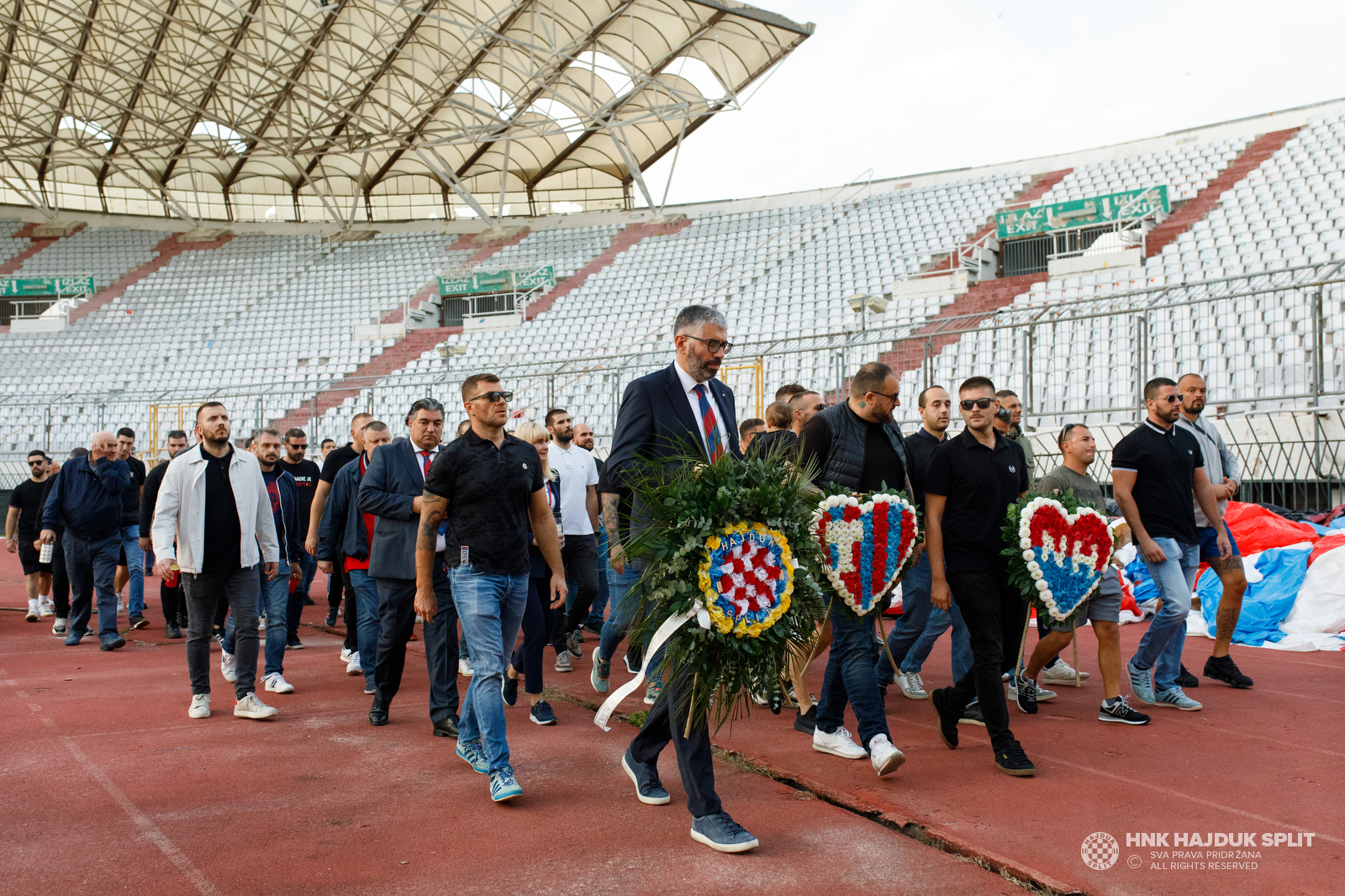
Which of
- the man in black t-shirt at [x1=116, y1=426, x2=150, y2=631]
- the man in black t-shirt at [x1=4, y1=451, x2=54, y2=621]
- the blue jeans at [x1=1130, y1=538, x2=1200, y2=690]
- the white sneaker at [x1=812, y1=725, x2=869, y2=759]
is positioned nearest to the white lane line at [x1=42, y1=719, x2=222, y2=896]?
the white sneaker at [x1=812, y1=725, x2=869, y2=759]

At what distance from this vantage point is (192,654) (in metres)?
5.53

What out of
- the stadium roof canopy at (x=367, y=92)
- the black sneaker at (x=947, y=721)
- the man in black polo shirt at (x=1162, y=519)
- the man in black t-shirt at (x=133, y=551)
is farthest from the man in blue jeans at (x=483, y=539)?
the stadium roof canopy at (x=367, y=92)

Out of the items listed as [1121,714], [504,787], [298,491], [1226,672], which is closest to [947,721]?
[1121,714]

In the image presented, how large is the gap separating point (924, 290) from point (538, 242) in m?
16.5

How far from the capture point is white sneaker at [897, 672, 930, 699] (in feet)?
19.3

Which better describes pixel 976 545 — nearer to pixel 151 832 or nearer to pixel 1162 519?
pixel 1162 519

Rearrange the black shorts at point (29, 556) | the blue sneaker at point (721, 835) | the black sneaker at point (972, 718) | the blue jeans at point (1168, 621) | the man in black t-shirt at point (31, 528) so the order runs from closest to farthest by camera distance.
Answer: the blue sneaker at point (721, 835) < the black sneaker at point (972, 718) < the blue jeans at point (1168, 621) < the man in black t-shirt at point (31, 528) < the black shorts at point (29, 556)

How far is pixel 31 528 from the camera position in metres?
10.1

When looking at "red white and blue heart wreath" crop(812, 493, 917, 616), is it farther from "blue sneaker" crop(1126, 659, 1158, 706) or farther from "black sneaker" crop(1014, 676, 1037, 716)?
"blue sneaker" crop(1126, 659, 1158, 706)

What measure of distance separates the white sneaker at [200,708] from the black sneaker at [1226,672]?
228 inches

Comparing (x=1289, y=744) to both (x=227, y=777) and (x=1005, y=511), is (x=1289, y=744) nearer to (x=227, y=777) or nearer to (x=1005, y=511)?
(x=1005, y=511)

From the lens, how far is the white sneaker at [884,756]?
4000 mm

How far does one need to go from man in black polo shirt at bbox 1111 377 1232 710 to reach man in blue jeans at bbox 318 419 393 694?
4498mm

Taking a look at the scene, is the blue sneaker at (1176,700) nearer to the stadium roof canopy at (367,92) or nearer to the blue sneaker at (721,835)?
the blue sneaker at (721,835)
